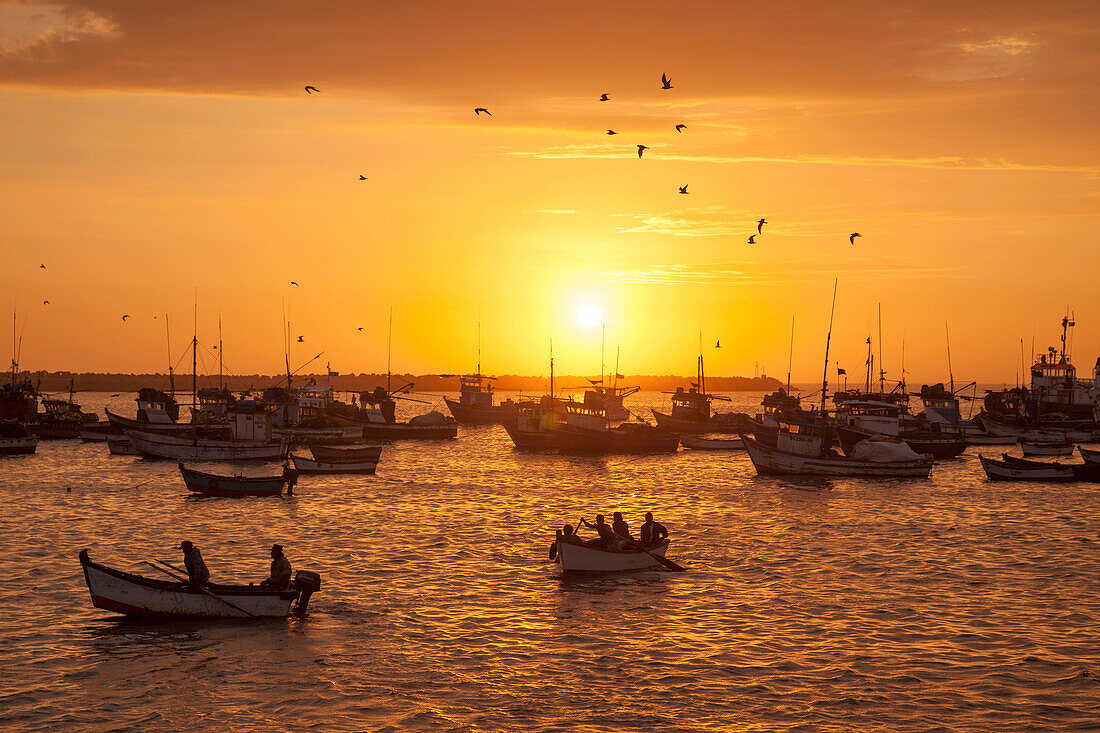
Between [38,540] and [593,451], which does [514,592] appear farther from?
[593,451]

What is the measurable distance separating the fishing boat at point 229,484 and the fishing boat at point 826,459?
3575 cm

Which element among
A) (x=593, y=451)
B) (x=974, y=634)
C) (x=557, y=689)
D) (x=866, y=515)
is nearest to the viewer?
(x=557, y=689)

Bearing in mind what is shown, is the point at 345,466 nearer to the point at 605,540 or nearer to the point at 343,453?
the point at 343,453

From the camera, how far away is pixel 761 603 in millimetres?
31781

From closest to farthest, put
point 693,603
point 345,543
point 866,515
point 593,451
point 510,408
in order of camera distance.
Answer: point 693,603 → point 345,543 → point 866,515 → point 593,451 → point 510,408

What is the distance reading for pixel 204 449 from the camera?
80.4 meters

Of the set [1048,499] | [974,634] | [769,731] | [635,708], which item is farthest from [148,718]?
[1048,499]

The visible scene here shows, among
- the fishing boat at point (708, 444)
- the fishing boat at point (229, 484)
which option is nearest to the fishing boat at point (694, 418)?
the fishing boat at point (708, 444)

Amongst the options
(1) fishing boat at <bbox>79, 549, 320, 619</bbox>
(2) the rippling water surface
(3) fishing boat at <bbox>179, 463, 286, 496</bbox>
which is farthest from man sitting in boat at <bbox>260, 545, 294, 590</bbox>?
(3) fishing boat at <bbox>179, 463, 286, 496</bbox>

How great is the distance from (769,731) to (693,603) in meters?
11.6

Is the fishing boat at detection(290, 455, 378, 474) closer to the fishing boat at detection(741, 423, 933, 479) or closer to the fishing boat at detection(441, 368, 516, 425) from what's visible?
the fishing boat at detection(741, 423, 933, 479)

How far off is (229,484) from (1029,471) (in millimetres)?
59847

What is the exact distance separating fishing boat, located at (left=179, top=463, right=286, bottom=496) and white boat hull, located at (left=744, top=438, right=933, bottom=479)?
36.6 metres

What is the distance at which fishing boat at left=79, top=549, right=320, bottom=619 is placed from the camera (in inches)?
1083
